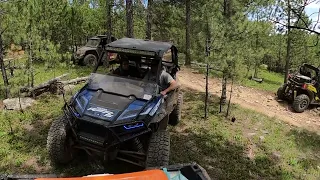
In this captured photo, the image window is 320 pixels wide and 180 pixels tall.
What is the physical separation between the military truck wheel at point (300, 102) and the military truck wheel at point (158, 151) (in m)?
8.18

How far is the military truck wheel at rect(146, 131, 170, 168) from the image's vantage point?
4941 mm

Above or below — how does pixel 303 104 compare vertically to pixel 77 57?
below

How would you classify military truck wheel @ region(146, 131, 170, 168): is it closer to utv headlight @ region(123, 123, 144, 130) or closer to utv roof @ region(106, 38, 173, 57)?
utv headlight @ region(123, 123, 144, 130)

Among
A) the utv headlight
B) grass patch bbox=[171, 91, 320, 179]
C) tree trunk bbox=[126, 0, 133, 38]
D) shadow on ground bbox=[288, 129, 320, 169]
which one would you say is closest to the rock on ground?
grass patch bbox=[171, 91, 320, 179]

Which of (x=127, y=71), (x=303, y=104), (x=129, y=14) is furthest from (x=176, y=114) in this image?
(x=303, y=104)

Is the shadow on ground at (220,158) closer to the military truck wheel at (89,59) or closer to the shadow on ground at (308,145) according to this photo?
the shadow on ground at (308,145)

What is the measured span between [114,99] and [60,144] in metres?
1.26

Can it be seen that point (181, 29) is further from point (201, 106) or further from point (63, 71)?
point (201, 106)

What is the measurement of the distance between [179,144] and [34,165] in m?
3.23

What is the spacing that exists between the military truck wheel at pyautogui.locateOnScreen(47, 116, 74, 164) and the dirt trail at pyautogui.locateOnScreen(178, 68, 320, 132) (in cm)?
760

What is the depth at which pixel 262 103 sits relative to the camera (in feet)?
41.2

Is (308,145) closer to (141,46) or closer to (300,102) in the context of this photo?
(300,102)

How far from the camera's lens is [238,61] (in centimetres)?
867

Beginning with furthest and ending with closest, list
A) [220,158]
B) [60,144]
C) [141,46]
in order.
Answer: [220,158] < [141,46] < [60,144]
